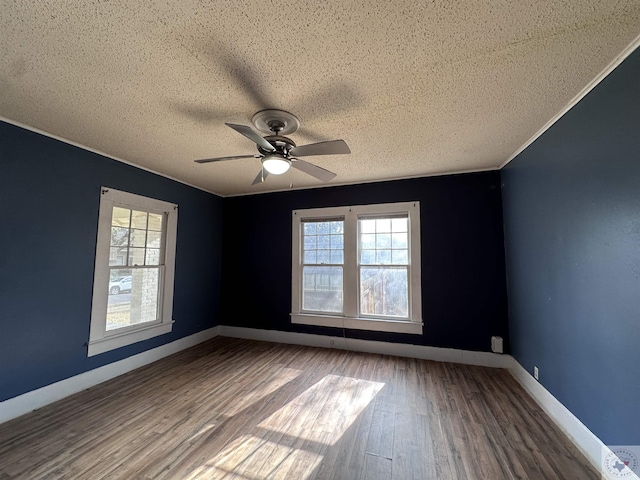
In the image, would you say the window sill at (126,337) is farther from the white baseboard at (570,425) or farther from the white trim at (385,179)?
the white baseboard at (570,425)

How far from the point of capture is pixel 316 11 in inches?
51.1

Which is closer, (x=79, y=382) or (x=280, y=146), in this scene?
(x=280, y=146)

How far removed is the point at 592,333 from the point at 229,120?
3150 mm

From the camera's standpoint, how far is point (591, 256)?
74.0 inches

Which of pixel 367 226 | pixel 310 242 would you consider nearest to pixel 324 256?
pixel 310 242

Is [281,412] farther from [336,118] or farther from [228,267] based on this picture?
[228,267]

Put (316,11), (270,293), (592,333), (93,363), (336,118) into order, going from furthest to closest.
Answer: (270,293), (93,363), (336,118), (592,333), (316,11)

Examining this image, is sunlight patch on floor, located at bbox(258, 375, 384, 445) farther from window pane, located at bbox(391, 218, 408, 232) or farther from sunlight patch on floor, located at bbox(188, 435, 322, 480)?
window pane, located at bbox(391, 218, 408, 232)

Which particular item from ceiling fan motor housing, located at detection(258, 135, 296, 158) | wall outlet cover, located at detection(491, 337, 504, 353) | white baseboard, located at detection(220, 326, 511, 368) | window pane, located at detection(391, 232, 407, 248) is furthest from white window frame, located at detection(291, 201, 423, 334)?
ceiling fan motor housing, located at detection(258, 135, 296, 158)

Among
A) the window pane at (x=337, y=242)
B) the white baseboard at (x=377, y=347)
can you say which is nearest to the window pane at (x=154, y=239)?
the white baseboard at (x=377, y=347)

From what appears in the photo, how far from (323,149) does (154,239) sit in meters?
2.95

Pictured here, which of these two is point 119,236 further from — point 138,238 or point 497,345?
point 497,345

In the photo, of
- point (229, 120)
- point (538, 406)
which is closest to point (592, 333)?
point (538, 406)

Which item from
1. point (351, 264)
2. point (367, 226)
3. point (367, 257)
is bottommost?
point (351, 264)
